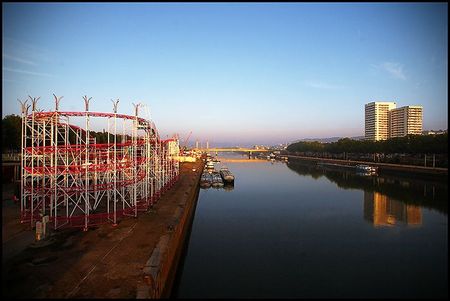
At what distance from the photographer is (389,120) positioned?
527 ft

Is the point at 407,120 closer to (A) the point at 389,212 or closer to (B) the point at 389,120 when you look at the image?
(B) the point at 389,120

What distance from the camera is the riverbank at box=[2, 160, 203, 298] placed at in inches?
375

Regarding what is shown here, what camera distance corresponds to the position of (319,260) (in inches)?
647

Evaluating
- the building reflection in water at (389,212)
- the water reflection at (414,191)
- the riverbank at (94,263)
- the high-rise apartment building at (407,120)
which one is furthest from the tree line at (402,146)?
the high-rise apartment building at (407,120)

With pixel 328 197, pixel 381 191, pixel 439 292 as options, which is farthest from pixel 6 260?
pixel 381 191

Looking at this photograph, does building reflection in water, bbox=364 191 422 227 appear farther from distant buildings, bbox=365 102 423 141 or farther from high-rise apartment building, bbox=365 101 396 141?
high-rise apartment building, bbox=365 101 396 141

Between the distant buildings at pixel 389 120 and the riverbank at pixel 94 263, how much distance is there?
6176 inches

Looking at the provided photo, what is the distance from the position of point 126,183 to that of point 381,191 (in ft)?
113

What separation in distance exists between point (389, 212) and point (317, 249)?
1392 centimetres

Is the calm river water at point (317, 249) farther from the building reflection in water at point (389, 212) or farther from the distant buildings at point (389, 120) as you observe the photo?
the distant buildings at point (389, 120)

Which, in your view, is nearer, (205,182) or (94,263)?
(94,263)

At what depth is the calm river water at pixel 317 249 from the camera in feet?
44.2

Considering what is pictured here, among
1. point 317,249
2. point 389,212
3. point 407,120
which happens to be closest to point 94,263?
point 317,249

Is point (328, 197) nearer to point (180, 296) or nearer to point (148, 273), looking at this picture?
point (180, 296)
